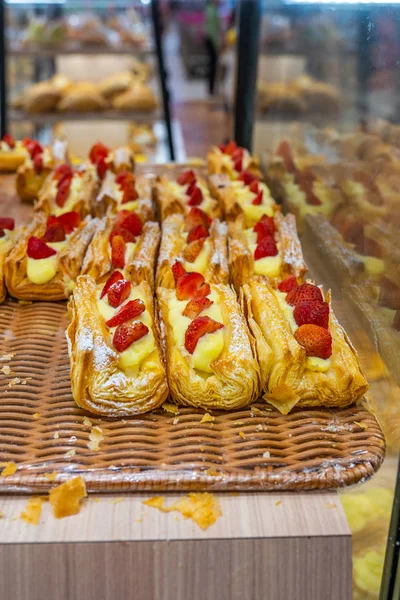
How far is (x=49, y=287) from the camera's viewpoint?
2342 millimetres

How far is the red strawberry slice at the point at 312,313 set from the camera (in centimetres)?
182

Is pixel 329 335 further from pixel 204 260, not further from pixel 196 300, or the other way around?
pixel 204 260

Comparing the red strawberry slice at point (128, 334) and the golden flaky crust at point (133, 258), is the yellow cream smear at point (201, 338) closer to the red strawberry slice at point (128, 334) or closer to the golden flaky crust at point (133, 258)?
the red strawberry slice at point (128, 334)

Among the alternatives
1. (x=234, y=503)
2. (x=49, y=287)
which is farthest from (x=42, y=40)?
(x=234, y=503)

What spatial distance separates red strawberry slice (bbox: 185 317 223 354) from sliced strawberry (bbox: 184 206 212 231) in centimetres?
93

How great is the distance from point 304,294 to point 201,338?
38 cm

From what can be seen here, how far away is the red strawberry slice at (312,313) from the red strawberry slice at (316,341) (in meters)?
0.06

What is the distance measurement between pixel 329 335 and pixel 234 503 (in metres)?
0.55

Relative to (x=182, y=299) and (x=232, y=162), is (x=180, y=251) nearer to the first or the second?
(x=182, y=299)

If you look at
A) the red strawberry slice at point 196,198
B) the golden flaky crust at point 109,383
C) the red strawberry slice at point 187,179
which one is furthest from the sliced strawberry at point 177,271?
the red strawberry slice at point 187,179

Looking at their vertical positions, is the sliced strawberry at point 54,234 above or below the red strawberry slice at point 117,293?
below

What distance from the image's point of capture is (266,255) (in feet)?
7.81

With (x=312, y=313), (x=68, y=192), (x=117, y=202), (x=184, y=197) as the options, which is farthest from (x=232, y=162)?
(x=312, y=313)

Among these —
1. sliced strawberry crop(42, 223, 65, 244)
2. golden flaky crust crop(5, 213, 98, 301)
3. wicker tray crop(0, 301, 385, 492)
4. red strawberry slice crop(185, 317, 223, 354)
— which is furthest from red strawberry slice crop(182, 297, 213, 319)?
sliced strawberry crop(42, 223, 65, 244)
